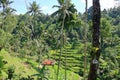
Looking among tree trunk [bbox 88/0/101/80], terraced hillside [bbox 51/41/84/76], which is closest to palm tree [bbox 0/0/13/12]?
terraced hillside [bbox 51/41/84/76]

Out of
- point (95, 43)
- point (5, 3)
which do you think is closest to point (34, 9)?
point (5, 3)

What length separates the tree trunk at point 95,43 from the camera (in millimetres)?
13359

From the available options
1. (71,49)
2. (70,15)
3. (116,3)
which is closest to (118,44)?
(71,49)

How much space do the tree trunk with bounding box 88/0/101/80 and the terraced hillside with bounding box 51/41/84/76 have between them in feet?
225

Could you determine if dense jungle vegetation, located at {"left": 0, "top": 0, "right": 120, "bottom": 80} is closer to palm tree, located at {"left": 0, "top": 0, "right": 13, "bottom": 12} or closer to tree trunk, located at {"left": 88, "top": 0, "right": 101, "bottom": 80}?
palm tree, located at {"left": 0, "top": 0, "right": 13, "bottom": 12}

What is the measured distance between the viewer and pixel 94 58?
13.4 metres

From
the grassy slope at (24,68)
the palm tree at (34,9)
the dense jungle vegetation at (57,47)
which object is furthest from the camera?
the palm tree at (34,9)

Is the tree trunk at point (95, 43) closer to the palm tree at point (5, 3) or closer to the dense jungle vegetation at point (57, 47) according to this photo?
the dense jungle vegetation at point (57, 47)

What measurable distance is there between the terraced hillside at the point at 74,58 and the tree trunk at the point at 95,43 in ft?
225

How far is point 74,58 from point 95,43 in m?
85.5

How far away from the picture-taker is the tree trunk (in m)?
13.4

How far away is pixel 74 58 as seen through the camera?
3893 inches

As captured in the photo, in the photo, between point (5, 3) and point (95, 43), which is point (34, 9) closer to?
point (5, 3)

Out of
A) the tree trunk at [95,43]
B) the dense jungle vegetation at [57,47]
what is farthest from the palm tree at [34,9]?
the tree trunk at [95,43]
